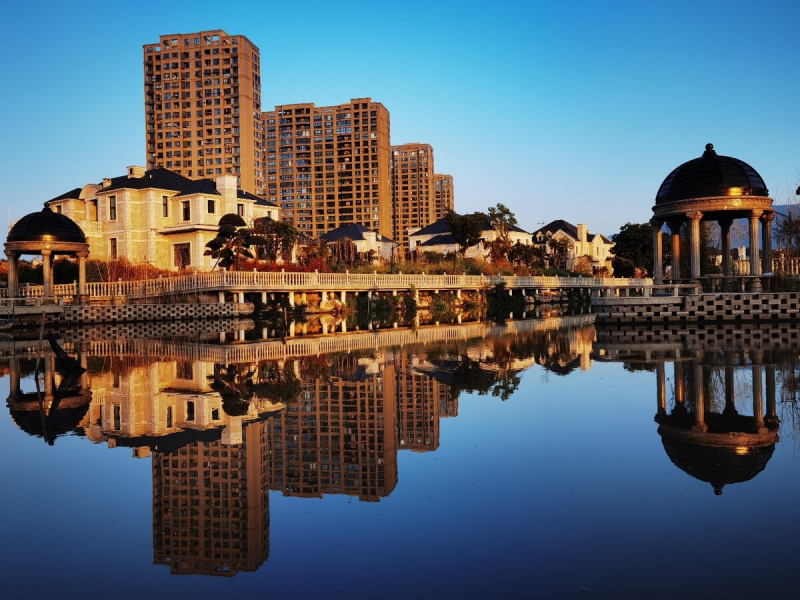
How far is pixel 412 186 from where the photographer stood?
163 m

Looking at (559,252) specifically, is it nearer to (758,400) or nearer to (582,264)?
(582,264)

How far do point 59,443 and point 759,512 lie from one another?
315 inches

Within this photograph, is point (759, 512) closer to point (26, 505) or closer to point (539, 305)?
point (26, 505)

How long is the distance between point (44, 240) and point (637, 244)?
56400 mm

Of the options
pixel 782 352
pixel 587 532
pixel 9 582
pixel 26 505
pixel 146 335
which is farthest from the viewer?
pixel 146 335

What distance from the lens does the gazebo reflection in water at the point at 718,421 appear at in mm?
6887

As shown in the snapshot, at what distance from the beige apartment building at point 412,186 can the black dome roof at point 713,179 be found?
13657 centimetres

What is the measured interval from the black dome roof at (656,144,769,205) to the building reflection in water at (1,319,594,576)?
10024 millimetres

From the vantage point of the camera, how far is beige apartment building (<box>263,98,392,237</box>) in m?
131

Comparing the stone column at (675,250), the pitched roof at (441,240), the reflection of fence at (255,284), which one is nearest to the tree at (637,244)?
the pitched roof at (441,240)

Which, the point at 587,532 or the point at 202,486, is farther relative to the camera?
the point at 202,486

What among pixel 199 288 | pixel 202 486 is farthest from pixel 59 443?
pixel 199 288

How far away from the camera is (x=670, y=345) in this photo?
1875 centimetres

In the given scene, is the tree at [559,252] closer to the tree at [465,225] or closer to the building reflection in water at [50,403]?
the tree at [465,225]
